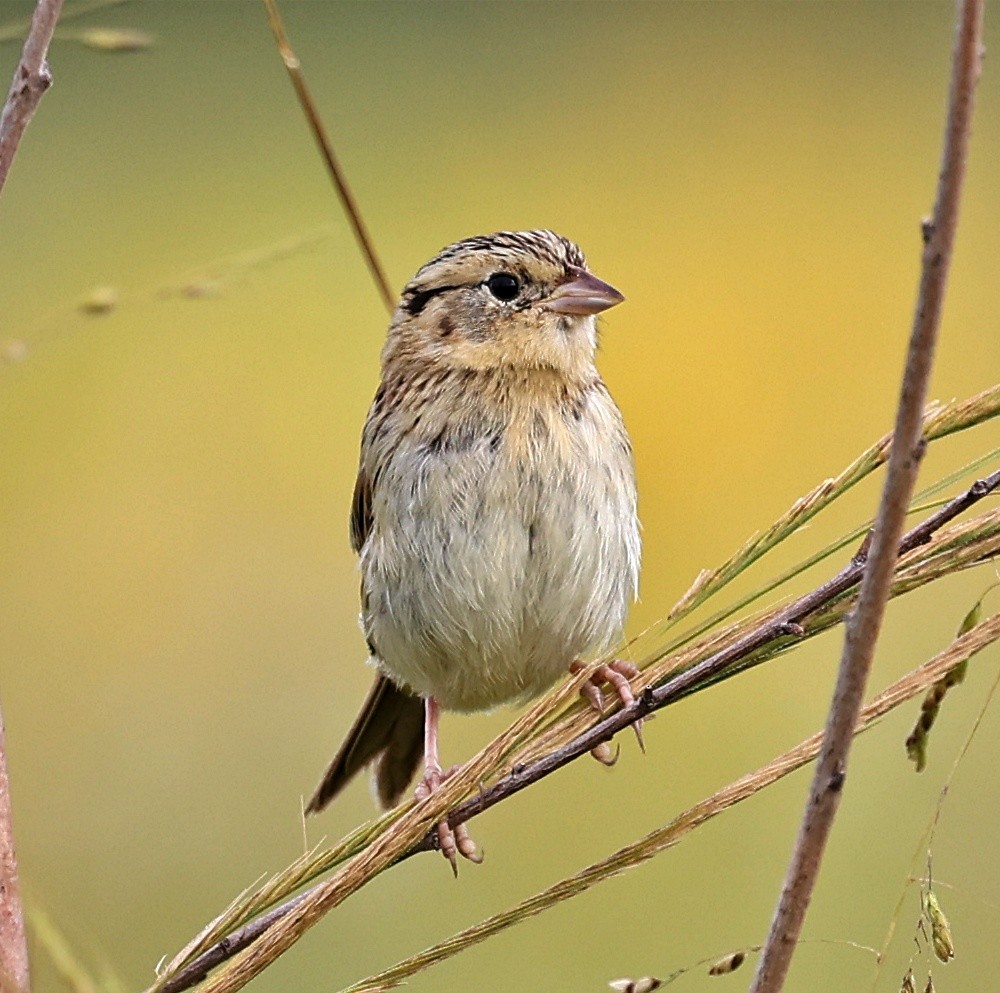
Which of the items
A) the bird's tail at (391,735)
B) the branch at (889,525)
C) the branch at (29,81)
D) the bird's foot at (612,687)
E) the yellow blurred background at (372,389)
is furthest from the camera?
the yellow blurred background at (372,389)

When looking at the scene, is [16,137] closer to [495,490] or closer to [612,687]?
[612,687]

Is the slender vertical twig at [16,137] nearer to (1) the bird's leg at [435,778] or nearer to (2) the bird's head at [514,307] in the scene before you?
(1) the bird's leg at [435,778]

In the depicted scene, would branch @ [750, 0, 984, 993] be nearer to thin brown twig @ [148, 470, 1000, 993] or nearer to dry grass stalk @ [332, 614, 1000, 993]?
dry grass stalk @ [332, 614, 1000, 993]

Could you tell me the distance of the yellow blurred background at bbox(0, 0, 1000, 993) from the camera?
161 inches

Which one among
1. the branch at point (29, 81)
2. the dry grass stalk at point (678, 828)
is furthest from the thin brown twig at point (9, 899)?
the branch at point (29, 81)

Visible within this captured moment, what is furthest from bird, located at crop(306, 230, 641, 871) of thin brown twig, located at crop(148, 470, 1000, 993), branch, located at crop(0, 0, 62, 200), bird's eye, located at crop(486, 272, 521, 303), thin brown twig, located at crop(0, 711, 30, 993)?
branch, located at crop(0, 0, 62, 200)

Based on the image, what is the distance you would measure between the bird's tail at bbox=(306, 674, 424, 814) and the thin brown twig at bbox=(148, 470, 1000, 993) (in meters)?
1.63

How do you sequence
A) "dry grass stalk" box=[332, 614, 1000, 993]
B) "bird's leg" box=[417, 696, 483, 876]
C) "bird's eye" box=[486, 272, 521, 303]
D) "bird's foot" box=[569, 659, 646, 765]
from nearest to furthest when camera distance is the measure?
1. "dry grass stalk" box=[332, 614, 1000, 993]
2. "bird's foot" box=[569, 659, 646, 765]
3. "bird's leg" box=[417, 696, 483, 876]
4. "bird's eye" box=[486, 272, 521, 303]

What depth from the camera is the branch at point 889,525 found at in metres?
1.00

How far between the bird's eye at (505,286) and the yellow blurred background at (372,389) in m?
0.52

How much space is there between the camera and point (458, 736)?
14.5 feet

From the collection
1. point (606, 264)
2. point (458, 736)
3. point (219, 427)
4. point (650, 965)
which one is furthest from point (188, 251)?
point (650, 965)

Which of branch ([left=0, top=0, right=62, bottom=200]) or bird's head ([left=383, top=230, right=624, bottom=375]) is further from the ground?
branch ([left=0, top=0, right=62, bottom=200])

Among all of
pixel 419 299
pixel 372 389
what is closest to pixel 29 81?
pixel 419 299
